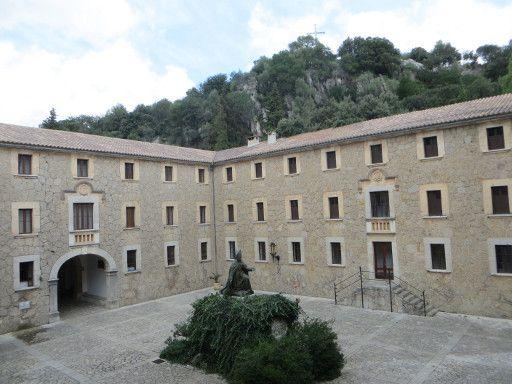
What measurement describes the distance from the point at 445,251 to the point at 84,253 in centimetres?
1990

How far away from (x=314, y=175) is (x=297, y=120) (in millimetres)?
27529

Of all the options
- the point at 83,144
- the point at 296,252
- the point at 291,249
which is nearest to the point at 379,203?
the point at 296,252

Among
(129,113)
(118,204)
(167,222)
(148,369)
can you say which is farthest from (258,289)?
(129,113)

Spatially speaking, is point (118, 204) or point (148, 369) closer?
point (148, 369)

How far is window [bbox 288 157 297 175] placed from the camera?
2475 centimetres

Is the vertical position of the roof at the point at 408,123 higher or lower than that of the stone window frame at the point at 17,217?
higher

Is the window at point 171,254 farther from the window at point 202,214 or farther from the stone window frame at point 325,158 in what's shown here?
the stone window frame at point 325,158

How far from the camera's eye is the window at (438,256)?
19203 millimetres

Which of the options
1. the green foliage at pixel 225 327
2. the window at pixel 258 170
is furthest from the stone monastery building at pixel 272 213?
the green foliage at pixel 225 327

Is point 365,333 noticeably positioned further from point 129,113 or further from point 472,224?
point 129,113

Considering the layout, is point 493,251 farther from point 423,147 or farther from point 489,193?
point 423,147

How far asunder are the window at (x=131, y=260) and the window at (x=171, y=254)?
2398mm

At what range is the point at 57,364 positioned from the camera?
13906 mm

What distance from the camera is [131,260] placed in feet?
78.3
